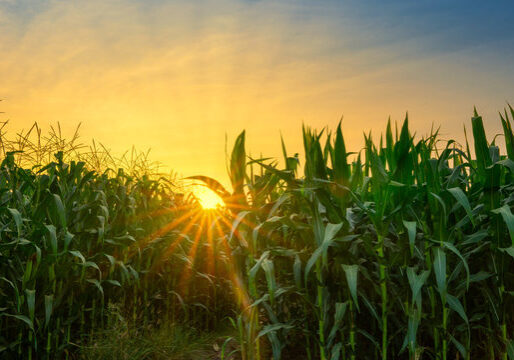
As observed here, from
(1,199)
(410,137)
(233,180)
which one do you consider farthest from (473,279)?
(1,199)

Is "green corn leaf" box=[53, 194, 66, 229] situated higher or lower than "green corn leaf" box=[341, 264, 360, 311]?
higher

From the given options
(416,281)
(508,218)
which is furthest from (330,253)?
(508,218)

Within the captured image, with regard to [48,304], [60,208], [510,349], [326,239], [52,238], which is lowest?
[510,349]

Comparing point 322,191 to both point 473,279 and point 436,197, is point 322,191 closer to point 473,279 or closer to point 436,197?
point 436,197

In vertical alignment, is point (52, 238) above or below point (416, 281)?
above

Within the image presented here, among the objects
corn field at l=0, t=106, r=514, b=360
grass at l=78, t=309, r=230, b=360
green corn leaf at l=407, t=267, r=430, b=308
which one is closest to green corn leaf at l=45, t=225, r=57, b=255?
corn field at l=0, t=106, r=514, b=360

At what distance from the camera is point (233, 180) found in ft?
10.6

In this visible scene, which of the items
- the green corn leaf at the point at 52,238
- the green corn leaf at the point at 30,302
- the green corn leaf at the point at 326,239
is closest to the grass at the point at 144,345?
the green corn leaf at the point at 30,302

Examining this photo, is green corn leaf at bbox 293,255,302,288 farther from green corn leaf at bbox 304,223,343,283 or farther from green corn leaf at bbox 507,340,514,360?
green corn leaf at bbox 507,340,514,360

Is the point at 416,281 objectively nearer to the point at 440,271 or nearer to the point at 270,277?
the point at 440,271

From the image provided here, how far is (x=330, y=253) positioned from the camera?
2867mm

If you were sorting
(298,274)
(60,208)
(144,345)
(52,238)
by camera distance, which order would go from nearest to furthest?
(298,274)
(52,238)
(60,208)
(144,345)

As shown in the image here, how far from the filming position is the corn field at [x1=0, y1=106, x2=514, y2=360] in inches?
106

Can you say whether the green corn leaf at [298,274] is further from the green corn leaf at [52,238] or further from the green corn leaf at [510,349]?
the green corn leaf at [52,238]
